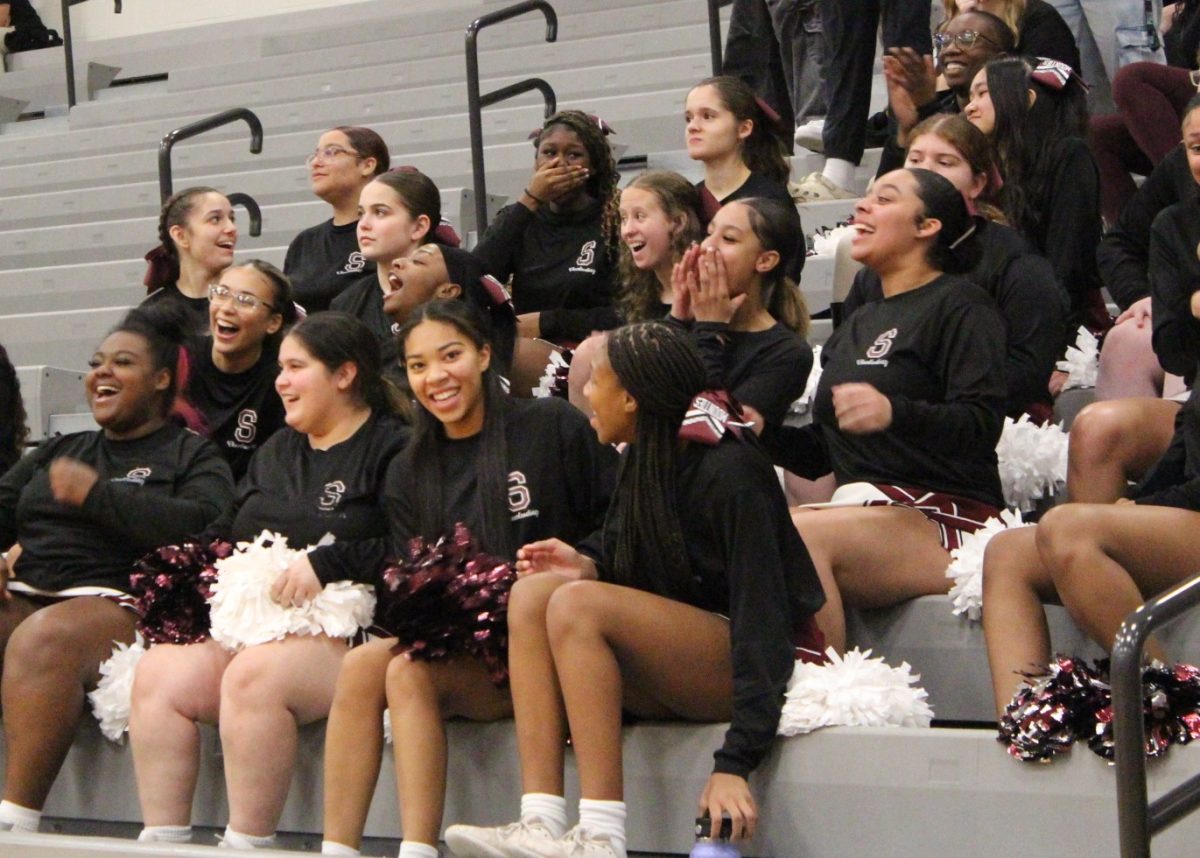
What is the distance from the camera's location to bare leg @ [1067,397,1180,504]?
3.37 m

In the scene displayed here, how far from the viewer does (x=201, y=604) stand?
3.50m

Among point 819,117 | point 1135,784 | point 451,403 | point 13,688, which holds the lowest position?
point 13,688

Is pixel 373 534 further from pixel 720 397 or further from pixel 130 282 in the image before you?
pixel 130 282

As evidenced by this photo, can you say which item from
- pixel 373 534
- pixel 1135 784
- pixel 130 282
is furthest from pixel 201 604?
pixel 130 282

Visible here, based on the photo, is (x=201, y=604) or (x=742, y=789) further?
(x=201, y=604)

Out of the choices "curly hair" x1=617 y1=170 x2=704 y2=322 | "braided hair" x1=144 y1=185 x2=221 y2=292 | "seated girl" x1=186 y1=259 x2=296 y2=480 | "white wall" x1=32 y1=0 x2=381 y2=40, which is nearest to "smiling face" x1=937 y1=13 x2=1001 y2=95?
"curly hair" x1=617 y1=170 x2=704 y2=322

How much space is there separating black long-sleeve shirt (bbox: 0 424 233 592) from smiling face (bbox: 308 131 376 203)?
4.59 ft

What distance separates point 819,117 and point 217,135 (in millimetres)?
3414

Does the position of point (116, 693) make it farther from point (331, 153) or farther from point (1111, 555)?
point (331, 153)

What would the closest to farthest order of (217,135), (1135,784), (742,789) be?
1. (1135,784)
2. (742,789)
3. (217,135)

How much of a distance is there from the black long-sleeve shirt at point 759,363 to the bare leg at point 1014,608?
2.21 ft

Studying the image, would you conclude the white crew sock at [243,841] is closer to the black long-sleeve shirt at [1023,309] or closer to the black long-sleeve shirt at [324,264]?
the black long-sleeve shirt at [1023,309]

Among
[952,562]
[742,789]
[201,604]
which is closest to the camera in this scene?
[742,789]

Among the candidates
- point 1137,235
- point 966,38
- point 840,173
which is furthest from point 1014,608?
point 840,173
